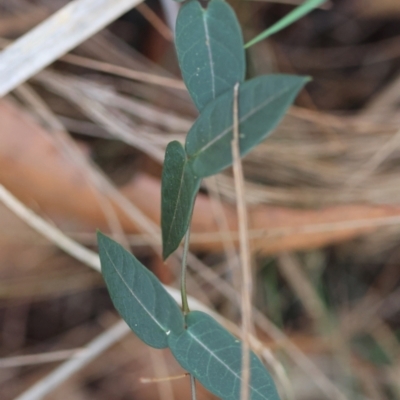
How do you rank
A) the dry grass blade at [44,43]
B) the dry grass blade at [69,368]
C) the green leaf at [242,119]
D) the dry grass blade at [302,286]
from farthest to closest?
the dry grass blade at [302,286] < the dry grass blade at [69,368] < the dry grass blade at [44,43] < the green leaf at [242,119]

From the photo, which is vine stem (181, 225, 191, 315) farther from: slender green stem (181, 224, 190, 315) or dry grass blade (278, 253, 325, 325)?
dry grass blade (278, 253, 325, 325)

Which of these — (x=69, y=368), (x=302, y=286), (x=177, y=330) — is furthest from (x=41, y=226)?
(x=302, y=286)

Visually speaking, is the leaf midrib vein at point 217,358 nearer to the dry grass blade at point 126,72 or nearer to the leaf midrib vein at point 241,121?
the leaf midrib vein at point 241,121

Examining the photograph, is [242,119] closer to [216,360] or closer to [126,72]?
[216,360]

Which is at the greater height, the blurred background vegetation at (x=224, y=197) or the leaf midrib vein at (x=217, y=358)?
the blurred background vegetation at (x=224, y=197)

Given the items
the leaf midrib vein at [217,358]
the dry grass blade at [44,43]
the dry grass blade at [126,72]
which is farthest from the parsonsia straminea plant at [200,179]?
the dry grass blade at [126,72]

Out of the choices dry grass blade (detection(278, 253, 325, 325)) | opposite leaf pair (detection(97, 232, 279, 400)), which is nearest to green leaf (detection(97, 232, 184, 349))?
opposite leaf pair (detection(97, 232, 279, 400))
